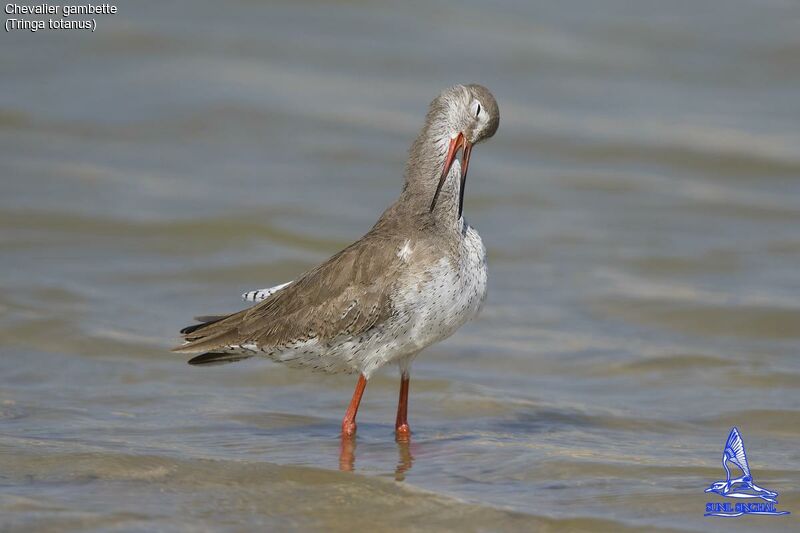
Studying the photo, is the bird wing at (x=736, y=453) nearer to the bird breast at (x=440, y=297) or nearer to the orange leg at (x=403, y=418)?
the bird breast at (x=440, y=297)

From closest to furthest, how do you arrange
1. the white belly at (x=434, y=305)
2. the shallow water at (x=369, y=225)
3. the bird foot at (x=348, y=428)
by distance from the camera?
the shallow water at (x=369, y=225) < the white belly at (x=434, y=305) < the bird foot at (x=348, y=428)

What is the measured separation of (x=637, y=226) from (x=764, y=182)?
2.47 meters

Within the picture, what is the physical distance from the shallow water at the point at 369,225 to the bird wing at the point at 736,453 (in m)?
0.15

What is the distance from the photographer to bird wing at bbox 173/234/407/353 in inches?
348

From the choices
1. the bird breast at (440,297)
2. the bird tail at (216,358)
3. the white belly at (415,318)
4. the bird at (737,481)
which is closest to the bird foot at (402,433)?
the white belly at (415,318)

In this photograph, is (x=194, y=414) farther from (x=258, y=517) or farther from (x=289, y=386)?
(x=258, y=517)

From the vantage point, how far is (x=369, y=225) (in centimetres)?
1522

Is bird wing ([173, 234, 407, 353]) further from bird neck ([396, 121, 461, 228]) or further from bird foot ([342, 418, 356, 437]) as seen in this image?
bird foot ([342, 418, 356, 437])

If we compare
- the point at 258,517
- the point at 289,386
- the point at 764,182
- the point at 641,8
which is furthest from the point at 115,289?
the point at 641,8

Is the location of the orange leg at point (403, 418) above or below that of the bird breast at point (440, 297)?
below

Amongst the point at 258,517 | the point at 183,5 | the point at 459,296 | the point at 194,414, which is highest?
the point at 183,5

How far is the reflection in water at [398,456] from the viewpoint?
→ 8383 millimetres

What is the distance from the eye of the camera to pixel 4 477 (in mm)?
7805

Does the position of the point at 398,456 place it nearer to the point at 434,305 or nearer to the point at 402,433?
the point at 402,433
